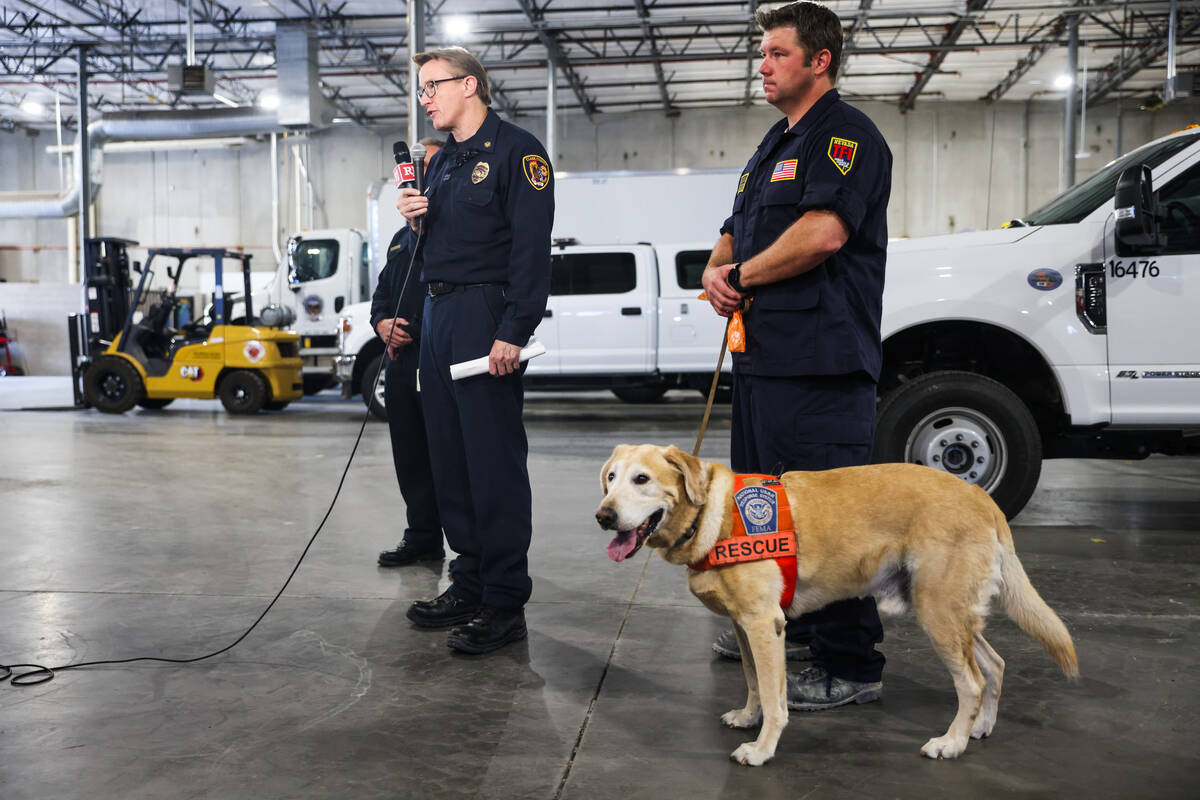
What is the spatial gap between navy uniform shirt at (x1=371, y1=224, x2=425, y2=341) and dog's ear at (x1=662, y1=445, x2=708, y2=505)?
2.10 metres

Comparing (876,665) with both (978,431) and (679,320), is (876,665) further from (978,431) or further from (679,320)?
(679,320)

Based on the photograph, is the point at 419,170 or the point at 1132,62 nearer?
the point at 419,170

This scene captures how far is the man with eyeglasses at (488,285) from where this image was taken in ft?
9.91

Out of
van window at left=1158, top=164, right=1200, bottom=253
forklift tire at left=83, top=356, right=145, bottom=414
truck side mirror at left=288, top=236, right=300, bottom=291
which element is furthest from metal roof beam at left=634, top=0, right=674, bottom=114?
van window at left=1158, top=164, right=1200, bottom=253

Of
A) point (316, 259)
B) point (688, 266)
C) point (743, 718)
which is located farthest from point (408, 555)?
point (316, 259)

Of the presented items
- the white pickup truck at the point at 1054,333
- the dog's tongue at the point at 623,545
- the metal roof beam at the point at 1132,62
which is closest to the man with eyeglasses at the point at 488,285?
the dog's tongue at the point at 623,545

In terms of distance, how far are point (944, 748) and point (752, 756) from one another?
0.46 m

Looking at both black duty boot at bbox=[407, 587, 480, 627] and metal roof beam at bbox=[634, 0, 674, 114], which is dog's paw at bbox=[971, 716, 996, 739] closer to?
black duty boot at bbox=[407, 587, 480, 627]

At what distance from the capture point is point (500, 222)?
309cm

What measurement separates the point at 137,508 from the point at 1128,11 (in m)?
18.9

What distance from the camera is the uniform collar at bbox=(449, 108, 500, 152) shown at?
10.2 ft

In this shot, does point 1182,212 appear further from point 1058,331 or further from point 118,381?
point 118,381

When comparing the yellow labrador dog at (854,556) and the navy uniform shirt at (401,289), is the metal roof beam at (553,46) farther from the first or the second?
the yellow labrador dog at (854,556)

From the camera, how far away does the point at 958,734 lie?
222 centimetres
